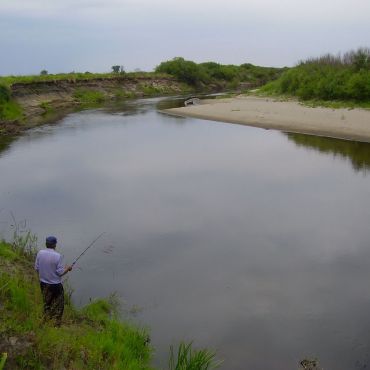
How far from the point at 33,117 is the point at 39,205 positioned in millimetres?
30967

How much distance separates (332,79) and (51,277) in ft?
126

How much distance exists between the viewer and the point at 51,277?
346 inches

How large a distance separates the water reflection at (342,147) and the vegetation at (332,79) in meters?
8.65

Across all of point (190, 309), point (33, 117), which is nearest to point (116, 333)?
point (190, 309)

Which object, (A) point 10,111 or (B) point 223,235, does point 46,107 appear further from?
(B) point 223,235

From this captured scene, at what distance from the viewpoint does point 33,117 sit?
46.8 metres

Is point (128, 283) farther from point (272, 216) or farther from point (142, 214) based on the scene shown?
point (272, 216)

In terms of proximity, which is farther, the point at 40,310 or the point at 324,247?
the point at 324,247

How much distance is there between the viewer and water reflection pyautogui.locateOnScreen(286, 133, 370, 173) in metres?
24.5

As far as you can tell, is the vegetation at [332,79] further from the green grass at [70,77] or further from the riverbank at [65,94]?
the green grass at [70,77]

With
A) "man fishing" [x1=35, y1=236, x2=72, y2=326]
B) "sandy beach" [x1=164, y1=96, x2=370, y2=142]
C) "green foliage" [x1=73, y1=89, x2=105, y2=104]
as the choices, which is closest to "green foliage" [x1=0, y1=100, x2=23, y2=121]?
"sandy beach" [x1=164, y1=96, x2=370, y2=142]

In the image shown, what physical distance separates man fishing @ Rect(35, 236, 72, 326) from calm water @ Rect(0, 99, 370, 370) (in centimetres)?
207

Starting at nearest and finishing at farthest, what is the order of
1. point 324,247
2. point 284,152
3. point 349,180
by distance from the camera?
point 324,247 → point 349,180 → point 284,152

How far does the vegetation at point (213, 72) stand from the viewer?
8625 centimetres
